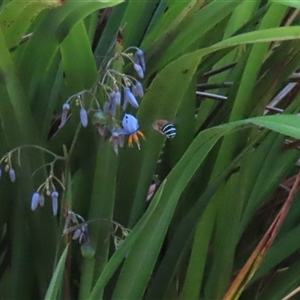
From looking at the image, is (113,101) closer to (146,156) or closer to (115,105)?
(115,105)

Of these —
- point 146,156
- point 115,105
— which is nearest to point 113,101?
point 115,105

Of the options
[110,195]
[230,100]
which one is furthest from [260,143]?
[110,195]

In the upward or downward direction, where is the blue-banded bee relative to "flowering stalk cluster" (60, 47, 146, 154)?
downward

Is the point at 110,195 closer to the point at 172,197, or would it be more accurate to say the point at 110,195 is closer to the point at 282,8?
the point at 172,197

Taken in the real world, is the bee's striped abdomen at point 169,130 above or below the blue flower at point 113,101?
below

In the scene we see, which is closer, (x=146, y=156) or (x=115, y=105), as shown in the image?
(x=115, y=105)
